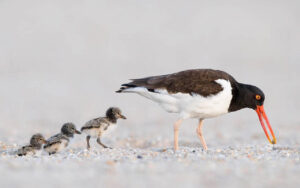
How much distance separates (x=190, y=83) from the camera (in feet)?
31.8

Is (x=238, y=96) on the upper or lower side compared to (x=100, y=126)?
upper

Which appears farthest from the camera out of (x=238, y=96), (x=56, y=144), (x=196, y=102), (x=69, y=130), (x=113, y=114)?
(x=113, y=114)

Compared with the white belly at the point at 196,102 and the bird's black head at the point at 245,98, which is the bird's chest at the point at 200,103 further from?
the bird's black head at the point at 245,98

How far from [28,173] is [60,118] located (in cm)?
1056

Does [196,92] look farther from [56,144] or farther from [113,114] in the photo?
[56,144]

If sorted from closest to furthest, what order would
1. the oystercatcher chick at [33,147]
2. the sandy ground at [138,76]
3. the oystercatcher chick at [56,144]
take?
the sandy ground at [138,76], the oystercatcher chick at [33,147], the oystercatcher chick at [56,144]

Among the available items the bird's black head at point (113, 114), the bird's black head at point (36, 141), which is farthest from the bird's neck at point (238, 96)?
the bird's black head at point (36, 141)

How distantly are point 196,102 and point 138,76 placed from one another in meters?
16.4

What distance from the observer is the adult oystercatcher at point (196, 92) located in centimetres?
961

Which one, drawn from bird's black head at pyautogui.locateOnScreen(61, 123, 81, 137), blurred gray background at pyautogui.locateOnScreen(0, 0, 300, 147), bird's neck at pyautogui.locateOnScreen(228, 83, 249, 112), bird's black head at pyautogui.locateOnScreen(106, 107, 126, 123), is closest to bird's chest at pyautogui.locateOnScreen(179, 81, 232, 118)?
bird's neck at pyautogui.locateOnScreen(228, 83, 249, 112)

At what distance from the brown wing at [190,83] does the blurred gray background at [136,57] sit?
11.0 feet

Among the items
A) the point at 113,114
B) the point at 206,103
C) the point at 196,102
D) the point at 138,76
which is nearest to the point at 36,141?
the point at 113,114

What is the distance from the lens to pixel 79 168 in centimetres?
727

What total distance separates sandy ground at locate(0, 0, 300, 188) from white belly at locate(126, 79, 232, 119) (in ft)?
2.54
